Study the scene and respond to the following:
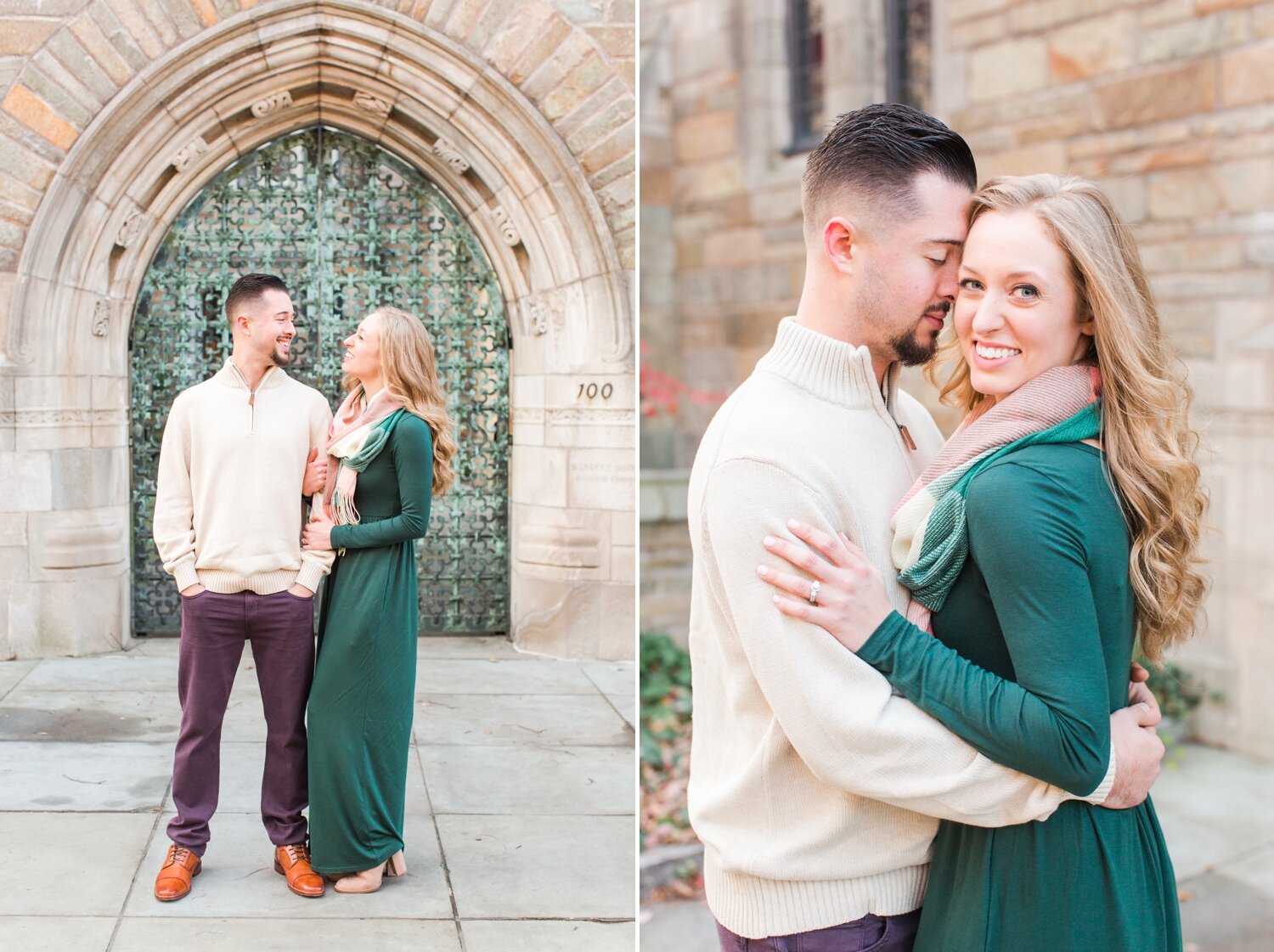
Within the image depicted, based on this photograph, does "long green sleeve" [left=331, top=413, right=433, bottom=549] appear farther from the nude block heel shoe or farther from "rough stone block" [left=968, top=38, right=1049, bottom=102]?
"rough stone block" [left=968, top=38, right=1049, bottom=102]

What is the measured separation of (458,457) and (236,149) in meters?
1.80

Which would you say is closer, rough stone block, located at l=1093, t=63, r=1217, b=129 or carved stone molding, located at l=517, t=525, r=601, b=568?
rough stone block, located at l=1093, t=63, r=1217, b=129

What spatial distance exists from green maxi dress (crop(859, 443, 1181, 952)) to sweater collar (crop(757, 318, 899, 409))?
0.24 m

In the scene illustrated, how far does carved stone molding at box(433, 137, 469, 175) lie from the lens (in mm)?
6012

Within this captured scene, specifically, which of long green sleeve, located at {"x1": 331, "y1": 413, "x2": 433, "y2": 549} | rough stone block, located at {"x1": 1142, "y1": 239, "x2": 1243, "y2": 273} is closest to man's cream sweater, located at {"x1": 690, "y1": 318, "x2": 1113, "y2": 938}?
long green sleeve, located at {"x1": 331, "y1": 413, "x2": 433, "y2": 549}

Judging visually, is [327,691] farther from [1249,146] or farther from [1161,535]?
[1249,146]

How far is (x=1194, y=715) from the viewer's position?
501cm

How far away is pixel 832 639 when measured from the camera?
59.2 inches

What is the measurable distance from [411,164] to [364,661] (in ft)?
12.0

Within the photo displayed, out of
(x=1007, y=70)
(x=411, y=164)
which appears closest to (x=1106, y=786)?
(x=1007, y=70)

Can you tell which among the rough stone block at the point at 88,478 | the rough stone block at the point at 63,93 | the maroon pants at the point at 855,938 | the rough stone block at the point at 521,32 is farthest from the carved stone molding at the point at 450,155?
the maroon pants at the point at 855,938

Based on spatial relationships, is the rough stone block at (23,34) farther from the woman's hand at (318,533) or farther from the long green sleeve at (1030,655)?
the long green sleeve at (1030,655)

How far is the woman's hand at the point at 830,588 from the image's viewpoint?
1.50 meters

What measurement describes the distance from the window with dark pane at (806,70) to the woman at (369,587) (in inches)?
163
